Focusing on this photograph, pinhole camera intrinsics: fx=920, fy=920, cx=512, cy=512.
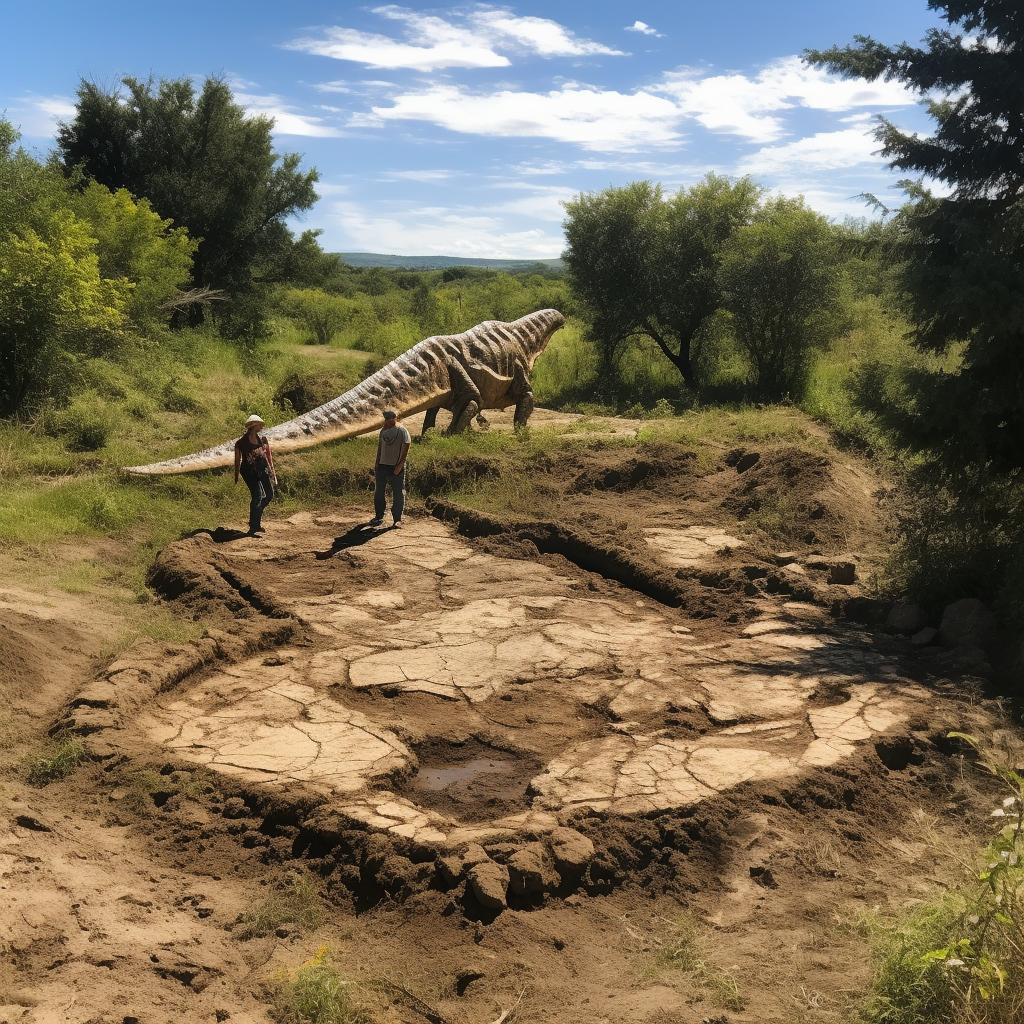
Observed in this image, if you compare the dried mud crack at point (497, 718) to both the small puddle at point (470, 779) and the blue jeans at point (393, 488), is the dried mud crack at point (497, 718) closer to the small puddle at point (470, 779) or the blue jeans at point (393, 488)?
the small puddle at point (470, 779)

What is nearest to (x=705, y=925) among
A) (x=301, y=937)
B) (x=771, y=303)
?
(x=301, y=937)

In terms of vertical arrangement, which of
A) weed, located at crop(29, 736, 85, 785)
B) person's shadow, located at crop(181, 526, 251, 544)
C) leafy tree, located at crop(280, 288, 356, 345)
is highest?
leafy tree, located at crop(280, 288, 356, 345)

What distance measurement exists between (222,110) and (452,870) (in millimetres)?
22403

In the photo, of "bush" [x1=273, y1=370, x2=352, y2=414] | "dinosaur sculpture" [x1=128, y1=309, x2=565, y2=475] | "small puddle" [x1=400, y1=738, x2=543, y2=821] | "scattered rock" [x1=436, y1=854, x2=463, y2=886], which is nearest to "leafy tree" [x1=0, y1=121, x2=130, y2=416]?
"bush" [x1=273, y1=370, x2=352, y2=414]

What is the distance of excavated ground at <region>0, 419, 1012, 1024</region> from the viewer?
3490 millimetres

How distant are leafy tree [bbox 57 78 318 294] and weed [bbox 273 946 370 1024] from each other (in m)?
19.8

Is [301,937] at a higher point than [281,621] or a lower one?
lower

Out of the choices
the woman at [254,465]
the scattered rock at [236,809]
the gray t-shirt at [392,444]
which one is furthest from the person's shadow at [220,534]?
the scattered rock at [236,809]

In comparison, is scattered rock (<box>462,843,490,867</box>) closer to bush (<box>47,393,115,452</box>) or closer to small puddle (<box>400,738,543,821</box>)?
small puddle (<box>400,738,543,821</box>)

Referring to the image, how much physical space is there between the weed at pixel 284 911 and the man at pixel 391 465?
5.53 meters

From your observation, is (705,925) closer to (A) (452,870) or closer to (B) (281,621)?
(A) (452,870)

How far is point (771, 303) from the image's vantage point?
1597 cm

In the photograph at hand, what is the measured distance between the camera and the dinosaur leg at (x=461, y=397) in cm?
1246

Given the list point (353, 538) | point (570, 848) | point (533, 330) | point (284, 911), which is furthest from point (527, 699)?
point (533, 330)
